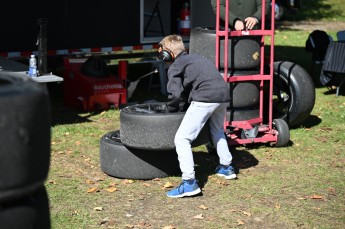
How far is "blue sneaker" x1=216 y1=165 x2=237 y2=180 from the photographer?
295 inches

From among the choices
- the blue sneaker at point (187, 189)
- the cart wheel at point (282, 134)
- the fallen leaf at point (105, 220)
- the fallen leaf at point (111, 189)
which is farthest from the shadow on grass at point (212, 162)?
the fallen leaf at point (105, 220)

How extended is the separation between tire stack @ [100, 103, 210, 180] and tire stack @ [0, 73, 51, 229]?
11.6 feet

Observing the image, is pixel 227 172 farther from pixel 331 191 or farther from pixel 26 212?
pixel 26 212

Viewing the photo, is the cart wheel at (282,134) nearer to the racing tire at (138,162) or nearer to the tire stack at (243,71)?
the tire stack at (243,71)

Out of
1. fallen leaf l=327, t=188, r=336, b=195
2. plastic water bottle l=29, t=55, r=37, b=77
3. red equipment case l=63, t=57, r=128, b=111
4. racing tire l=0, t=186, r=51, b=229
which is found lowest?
fallen leaf l=327, t=188, r=336, b=195

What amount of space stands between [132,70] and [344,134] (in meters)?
6.45

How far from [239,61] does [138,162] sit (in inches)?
80.6

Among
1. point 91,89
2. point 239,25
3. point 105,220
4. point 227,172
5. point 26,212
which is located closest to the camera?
point 26,212

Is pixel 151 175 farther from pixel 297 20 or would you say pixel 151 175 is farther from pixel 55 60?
pixel 297 20

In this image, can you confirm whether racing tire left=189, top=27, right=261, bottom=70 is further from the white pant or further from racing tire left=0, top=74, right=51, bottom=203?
racing tire left=0, top=74, right=51, bottom=203

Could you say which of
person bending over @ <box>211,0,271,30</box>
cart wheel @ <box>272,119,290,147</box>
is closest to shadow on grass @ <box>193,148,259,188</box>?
cart wheel @ <box>272,119,290,147</box>

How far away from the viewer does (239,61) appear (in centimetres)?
857

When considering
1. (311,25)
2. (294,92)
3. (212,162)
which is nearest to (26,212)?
(212,162)

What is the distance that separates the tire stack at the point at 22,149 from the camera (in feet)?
10.3
